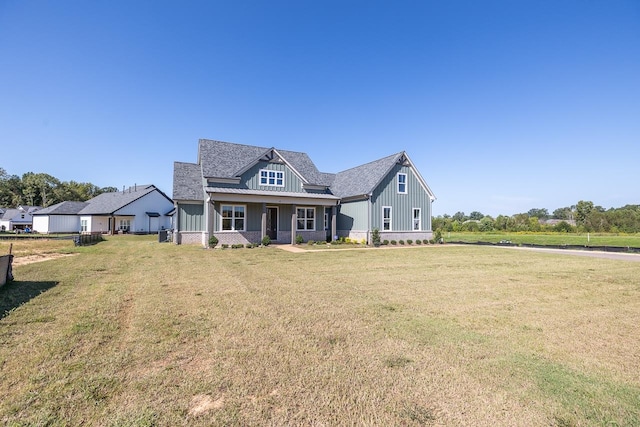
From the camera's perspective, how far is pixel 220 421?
2646mm

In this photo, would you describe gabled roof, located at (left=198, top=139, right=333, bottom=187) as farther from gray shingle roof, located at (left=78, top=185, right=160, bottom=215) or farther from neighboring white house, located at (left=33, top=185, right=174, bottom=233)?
neighboring white house, located at (left=33, top=185, right=174, bottom=233)

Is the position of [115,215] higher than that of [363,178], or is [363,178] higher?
[363,178]

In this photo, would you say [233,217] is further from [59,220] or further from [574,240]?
[574,240]

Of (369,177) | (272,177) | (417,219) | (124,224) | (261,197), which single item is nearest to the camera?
(261,197)

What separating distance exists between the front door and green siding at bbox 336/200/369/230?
6124 mm

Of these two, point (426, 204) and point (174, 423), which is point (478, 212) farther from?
point (174, 423)

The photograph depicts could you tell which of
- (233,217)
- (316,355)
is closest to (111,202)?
(233,217)

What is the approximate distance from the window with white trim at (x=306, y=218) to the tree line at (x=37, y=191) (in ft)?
222

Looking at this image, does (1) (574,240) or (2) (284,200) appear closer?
(2) (284,200)

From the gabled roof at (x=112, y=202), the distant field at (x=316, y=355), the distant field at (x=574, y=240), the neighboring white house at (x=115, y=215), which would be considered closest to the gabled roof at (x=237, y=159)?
the distant field at (x=316, y=355)

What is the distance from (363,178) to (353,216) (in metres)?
3.51

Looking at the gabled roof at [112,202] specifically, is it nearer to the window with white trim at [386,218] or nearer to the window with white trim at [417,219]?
the window with white trim at [386,218]

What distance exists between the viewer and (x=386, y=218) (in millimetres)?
23453

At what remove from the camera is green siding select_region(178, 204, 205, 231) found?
21.8 metres
